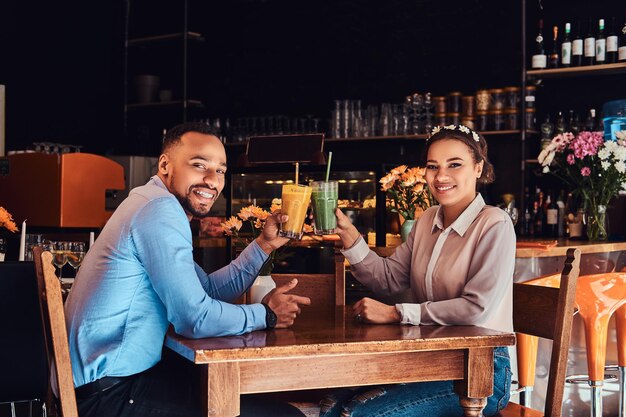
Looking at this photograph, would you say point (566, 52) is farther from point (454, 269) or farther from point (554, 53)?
point (454, 269)

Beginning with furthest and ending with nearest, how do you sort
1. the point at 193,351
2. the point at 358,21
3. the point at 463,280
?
the point at 358,21
the point at 463,280
the point at 193,351

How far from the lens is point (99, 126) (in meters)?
7.55

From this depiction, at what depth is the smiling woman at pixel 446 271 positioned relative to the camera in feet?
7.47

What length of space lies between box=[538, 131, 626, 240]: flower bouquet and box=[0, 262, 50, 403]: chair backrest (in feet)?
9.30

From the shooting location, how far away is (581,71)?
5.79 metres

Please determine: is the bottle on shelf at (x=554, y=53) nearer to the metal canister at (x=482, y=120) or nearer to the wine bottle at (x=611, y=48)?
the wine bottle at (x=611, y=48)

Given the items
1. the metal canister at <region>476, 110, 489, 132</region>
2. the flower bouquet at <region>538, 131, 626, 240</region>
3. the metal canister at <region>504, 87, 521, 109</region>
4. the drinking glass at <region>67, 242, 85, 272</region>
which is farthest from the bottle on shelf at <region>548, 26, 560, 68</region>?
the drinking glass at <region>67, 242, 85, 272</region>

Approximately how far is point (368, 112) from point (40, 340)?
3.78 metres

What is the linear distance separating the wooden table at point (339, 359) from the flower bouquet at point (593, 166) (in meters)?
2.79

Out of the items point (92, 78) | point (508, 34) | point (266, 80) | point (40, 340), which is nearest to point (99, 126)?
point (92, 78)

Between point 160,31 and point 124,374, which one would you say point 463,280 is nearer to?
point 124,374

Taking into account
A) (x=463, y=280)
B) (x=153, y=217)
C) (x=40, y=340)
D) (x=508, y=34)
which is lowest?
(x=40, y=340)

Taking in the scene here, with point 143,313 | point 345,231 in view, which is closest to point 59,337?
point 143,313

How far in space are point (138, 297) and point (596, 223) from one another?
3432mm
